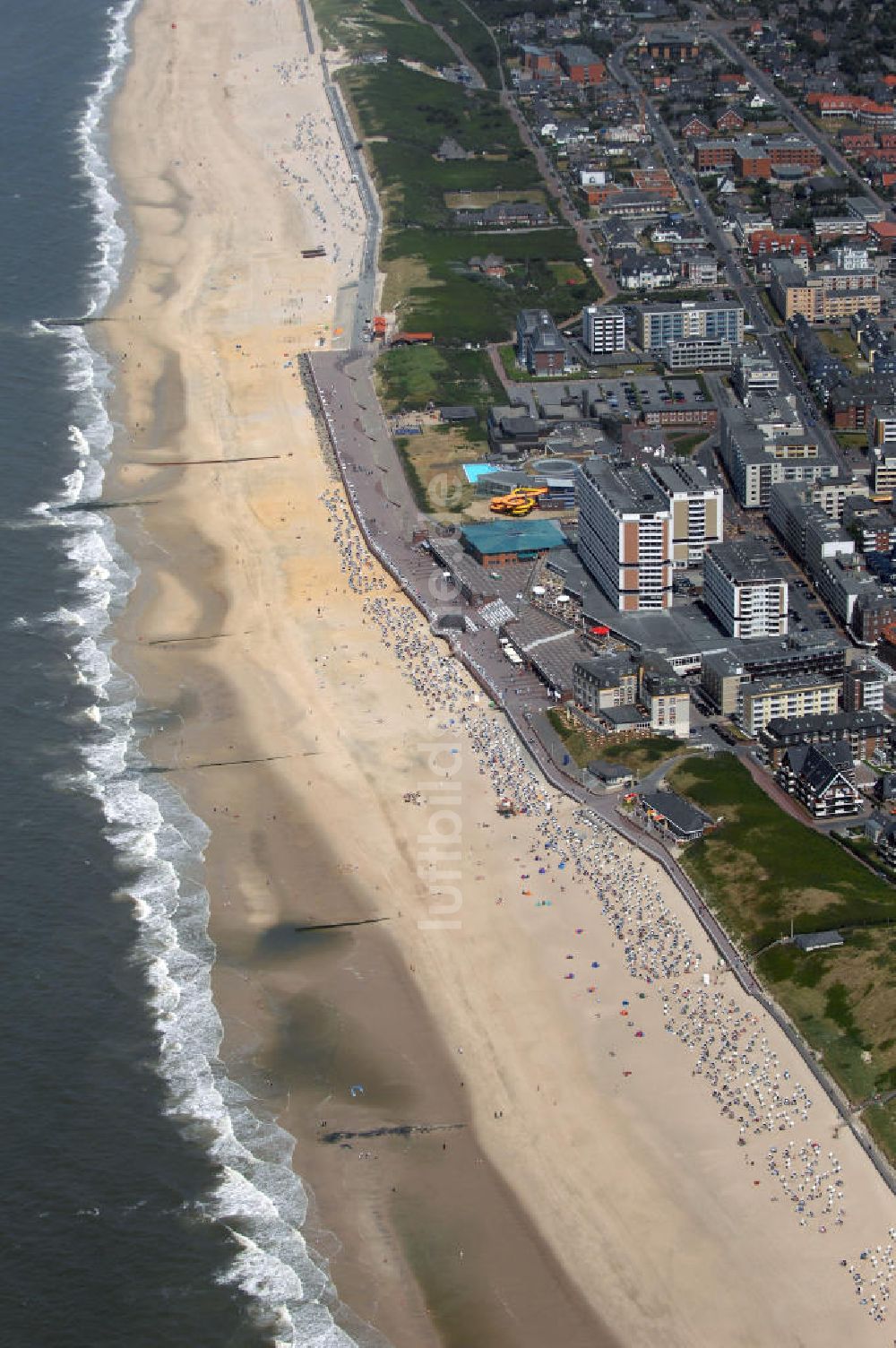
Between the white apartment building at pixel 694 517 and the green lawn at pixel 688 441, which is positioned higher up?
the white apartment building at pixel 694 517

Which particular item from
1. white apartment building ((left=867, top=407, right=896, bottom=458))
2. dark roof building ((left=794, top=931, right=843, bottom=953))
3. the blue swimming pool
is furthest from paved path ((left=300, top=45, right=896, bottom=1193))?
white apartment building ((left=867, top=407, right=896, bottom=458))

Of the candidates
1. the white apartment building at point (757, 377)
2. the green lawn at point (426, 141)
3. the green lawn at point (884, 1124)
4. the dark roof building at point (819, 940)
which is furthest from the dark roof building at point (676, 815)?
the green lawn at point (426, 141)

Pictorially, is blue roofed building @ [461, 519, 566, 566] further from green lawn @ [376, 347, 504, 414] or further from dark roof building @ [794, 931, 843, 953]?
dark roof building @ [794, 931, 843, 953]

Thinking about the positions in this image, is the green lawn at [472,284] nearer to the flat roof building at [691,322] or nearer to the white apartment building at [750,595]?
the flat roof building at [691,322]

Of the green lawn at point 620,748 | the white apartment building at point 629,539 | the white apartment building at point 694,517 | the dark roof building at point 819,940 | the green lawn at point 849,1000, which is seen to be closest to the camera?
the green lawn at point 849,1000

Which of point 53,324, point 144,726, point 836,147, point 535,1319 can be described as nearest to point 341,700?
point 144,726

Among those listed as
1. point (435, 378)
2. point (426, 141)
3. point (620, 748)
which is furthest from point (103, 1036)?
point (426, 141)
